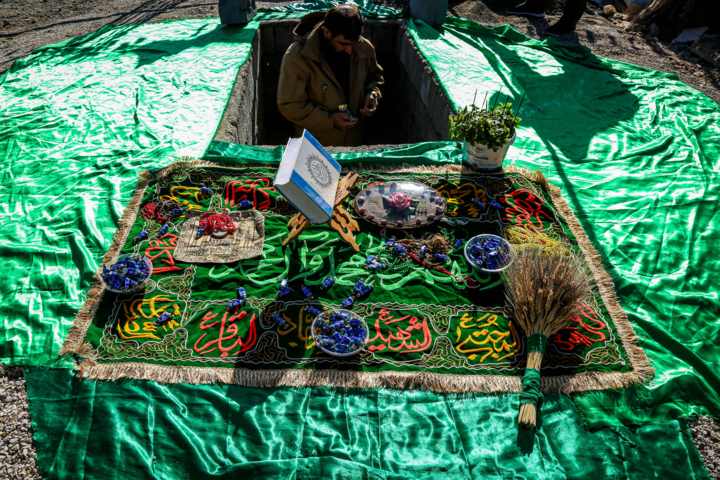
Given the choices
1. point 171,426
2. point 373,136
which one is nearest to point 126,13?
point 373,136

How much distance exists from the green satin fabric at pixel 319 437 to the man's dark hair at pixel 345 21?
3.07 meters

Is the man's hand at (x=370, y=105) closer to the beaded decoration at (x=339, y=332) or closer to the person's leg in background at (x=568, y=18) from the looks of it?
the beaded decoration at (x=339, y=332)

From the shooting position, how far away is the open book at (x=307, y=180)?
279 centimetres

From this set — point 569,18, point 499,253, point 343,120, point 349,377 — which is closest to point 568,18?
point 569,18

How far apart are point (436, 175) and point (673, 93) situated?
3.72 meters

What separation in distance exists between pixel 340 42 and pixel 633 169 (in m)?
3.06

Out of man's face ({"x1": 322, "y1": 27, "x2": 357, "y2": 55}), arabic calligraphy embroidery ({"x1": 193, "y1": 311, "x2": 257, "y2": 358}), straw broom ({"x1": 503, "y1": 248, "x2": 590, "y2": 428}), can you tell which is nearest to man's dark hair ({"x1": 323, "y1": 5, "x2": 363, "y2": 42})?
man's face ({"x1": 322, "y1": 27, "x2": 357, "y2": 55})

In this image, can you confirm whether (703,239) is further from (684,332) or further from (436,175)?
(436,175)

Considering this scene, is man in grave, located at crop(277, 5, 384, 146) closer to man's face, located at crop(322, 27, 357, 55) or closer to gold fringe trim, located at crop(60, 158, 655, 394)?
man's face, located at crop(322, 27, 357, 55)

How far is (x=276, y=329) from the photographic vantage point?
285 cm

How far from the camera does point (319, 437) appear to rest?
2.42m

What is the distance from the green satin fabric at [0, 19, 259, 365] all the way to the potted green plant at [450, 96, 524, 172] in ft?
8.13

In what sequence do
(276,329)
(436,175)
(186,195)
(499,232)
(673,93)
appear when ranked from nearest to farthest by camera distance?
(276,329), (499,232), (186,195), (436,175), (673,93)

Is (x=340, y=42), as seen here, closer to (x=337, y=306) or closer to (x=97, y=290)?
(x=337, y=306)
